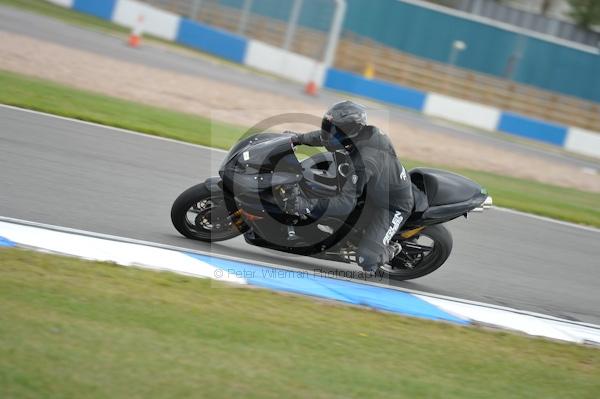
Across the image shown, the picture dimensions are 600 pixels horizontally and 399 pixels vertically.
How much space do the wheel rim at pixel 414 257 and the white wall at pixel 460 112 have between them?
1941cm

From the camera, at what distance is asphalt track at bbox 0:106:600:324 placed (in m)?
7.55

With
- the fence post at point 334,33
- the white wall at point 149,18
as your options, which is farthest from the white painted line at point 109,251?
the white wall at point 149,18

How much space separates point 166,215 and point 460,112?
20.1 metres

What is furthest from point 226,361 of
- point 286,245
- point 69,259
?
point 286,245

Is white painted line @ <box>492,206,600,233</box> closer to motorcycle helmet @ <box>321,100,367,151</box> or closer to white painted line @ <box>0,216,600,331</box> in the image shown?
white painted line @ <box>0,216,600,331</box>

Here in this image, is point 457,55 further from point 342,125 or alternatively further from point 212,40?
point 342,125

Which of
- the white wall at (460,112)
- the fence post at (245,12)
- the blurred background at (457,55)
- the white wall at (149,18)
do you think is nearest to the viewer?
the white wall at (460,112)

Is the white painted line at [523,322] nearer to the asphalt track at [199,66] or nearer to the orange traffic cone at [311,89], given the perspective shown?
the asphalt track at [199,66]

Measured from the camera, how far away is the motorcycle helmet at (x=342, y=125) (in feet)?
21.7

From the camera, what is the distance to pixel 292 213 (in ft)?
22.7

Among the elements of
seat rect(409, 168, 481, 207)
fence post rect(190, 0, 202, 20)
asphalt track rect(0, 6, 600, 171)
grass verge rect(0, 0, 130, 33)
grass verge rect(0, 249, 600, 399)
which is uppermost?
fence post rect(190, 0, 202, 20)

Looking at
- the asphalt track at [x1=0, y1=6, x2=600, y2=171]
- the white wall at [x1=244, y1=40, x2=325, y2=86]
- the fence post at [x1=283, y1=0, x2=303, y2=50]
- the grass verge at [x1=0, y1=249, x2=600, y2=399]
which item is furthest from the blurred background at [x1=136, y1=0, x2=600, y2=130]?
the grass verge at [x1=0, y1=249, x2=600, y2=399]

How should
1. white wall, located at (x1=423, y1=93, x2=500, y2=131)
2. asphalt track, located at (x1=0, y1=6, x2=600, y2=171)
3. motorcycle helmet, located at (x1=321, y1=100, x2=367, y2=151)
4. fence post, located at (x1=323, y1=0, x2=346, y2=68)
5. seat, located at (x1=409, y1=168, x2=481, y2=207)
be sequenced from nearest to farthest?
motorcycle helmet, located at (x1=321, y1=100, x2=367, y2=151) < seat, located at (x1=409, y1=168, x2=481, y2=207) < asphalt track, located at (x1=0, y1=6, x2=600, y2=171) < fence post, located at (x1=323, y1=0, x2=346, y2=68) < white wall, located at (x1=423, y1=93, x2=500, y2=131)

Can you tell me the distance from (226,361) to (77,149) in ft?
19.1
